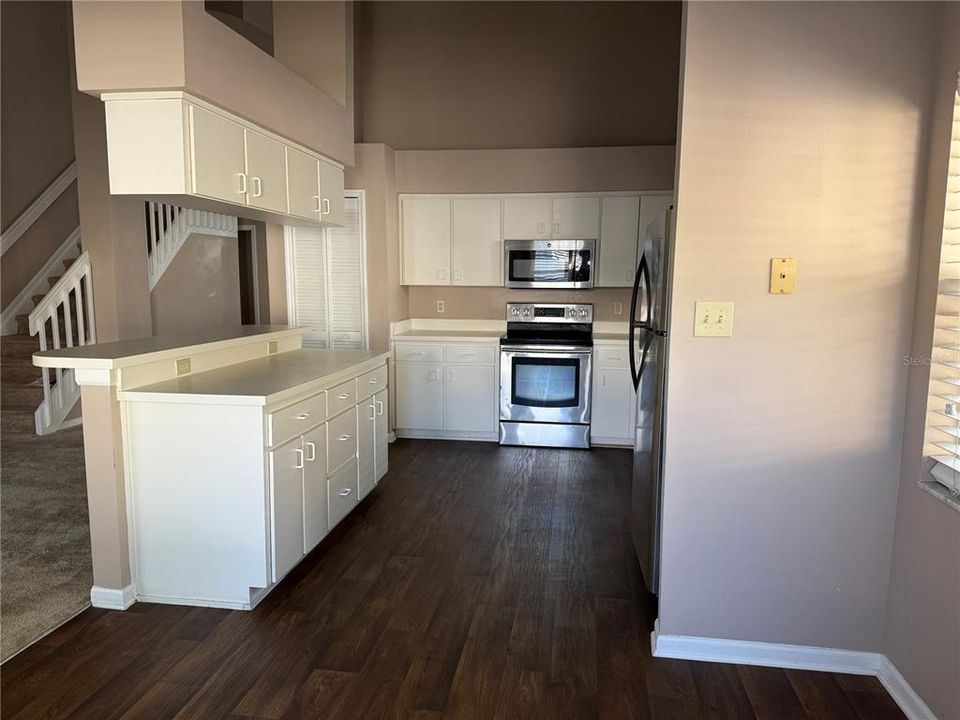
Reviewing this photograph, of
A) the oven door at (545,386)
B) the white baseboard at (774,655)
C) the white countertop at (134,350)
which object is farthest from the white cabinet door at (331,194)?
the white baseboard at (774,655)

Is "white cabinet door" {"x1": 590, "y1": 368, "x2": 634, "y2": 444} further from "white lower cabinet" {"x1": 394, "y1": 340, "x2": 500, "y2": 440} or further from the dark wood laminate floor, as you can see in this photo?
the dark wood laminate floor

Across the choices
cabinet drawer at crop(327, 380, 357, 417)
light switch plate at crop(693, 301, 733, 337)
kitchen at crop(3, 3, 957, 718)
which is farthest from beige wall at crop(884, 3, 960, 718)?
cabinet drawer at crop(327, 380, 357, 417)

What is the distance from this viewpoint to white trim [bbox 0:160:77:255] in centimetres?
586

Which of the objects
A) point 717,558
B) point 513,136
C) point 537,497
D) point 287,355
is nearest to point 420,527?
point 537,497

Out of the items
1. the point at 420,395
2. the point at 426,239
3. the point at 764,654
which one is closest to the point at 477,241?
the point at 426,239

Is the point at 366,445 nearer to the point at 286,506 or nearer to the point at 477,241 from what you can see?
the point at 286,506

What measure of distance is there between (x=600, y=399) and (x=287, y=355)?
250cm

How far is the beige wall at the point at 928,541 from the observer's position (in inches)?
71.8

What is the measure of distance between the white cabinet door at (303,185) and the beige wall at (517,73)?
1978mm

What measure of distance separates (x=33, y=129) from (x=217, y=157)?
186 inches

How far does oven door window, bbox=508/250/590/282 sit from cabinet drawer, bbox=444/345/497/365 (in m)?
0.67

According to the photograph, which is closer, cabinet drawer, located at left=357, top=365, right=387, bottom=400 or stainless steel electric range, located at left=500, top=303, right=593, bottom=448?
cabinet drawer, located at left=357, top=365, right=387, bottom=400

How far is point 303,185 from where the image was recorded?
12.5 feet

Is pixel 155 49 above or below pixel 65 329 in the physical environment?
above
